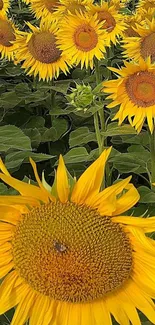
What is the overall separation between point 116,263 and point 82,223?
0.26 feet

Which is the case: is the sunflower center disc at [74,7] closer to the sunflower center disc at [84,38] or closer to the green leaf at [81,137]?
the sunflower center disc at [84,38]

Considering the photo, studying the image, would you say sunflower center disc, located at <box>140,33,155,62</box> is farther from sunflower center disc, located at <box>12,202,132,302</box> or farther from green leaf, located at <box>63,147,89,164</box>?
sunflower center disc, located at <box>12,202,132,302</box>

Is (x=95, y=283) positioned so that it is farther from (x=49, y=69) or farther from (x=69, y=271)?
(x=49, y=69)

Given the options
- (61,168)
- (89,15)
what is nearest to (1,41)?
(89,15)

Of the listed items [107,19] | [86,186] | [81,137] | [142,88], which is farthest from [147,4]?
[86,186]

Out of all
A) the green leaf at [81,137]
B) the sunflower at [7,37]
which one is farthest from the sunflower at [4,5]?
the green leaf at [81,137]

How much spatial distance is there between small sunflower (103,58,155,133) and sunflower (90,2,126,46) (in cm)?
42

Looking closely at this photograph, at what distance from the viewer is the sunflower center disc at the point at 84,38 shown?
178 centimetres

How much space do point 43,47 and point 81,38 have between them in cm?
14

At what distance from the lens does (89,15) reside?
177 cm

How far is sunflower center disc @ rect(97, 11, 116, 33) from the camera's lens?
5.98 ft

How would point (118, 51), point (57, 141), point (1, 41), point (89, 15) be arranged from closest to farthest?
point (89, 15), point (57, 141), point (1, 41), point (118, 51)

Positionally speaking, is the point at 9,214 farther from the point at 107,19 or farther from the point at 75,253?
the point at 107,19

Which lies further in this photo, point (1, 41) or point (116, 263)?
point (1, 41)
